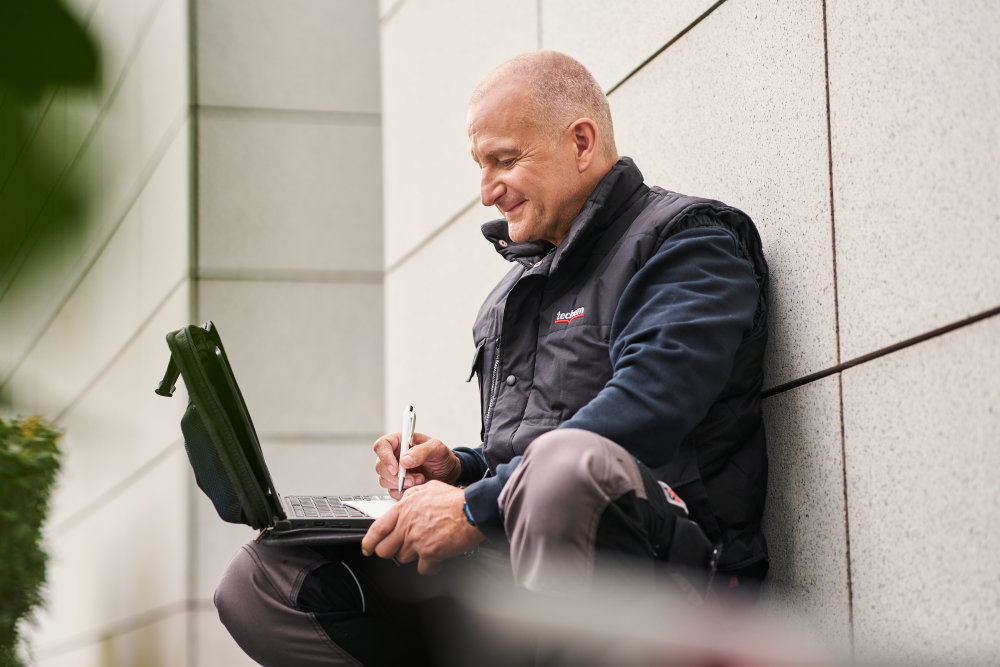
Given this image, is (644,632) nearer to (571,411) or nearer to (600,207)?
(571,411)

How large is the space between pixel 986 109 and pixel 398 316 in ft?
13.5

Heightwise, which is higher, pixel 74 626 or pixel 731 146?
pixel 731 146

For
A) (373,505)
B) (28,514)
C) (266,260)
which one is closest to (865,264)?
(373,505)

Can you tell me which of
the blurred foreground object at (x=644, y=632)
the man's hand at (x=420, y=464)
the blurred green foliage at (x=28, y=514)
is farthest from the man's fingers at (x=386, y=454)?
the blurred green foliage at (x=28, y=514)

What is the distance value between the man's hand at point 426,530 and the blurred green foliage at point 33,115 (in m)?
1.56

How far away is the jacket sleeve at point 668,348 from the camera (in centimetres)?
194

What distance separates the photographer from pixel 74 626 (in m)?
8.70

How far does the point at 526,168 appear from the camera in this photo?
8.64ft

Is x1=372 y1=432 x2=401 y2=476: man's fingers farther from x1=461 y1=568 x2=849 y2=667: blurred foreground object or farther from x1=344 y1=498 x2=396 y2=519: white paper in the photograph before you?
x1=461 y1=568 x2=849 y2=667: blurred foreground object

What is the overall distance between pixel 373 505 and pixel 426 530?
0.43 metres

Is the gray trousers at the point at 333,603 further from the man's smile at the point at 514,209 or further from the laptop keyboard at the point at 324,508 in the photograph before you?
the man's smile at the point at 514,209

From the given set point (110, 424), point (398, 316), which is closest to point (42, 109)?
point (398, 316)

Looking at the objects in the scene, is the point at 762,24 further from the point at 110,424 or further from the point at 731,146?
the point at 110,424

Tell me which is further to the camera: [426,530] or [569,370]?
[569,370]
